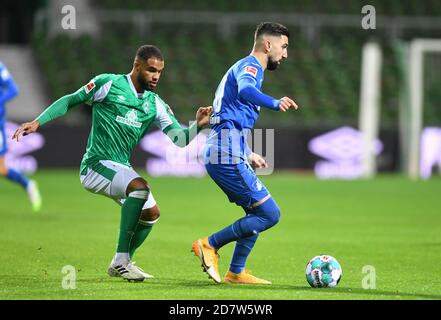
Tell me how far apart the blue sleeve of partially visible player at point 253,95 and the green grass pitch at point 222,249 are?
1.37 m

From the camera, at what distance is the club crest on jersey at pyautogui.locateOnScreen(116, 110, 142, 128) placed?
26.8 ft

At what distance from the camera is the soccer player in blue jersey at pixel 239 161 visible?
7.80m

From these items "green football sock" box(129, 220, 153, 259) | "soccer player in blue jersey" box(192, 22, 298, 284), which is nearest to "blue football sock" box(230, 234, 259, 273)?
"soccer player in blue jersey" box(192, 22, 298, 284)

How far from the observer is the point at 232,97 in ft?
25.8

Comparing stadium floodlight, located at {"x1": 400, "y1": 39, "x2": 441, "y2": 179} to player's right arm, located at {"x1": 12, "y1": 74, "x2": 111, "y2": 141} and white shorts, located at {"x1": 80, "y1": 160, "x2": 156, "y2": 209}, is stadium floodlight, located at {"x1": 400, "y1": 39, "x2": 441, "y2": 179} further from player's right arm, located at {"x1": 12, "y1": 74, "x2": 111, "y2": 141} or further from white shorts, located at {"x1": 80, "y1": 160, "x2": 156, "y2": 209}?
player's right arm, located at {"x1": 12, "y1": 74, "x2": 111, "y2": 141}

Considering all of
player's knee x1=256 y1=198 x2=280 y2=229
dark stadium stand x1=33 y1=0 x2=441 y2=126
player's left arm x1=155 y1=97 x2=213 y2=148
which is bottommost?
player's knee x1=256 y1=198 x2=280 y2=229

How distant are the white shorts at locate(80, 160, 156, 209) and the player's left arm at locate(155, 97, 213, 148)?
0.47m

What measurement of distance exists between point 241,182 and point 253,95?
2.51 feet

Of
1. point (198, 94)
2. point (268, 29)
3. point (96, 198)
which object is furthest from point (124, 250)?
point (198, 94)

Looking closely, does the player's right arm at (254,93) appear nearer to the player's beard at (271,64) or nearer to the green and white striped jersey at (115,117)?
the player's beard at (271,64)

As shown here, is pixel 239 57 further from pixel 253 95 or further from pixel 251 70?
pixel 253 95

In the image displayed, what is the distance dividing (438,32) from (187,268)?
2297 cm

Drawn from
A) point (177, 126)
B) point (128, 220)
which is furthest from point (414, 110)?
point (128, 220)
